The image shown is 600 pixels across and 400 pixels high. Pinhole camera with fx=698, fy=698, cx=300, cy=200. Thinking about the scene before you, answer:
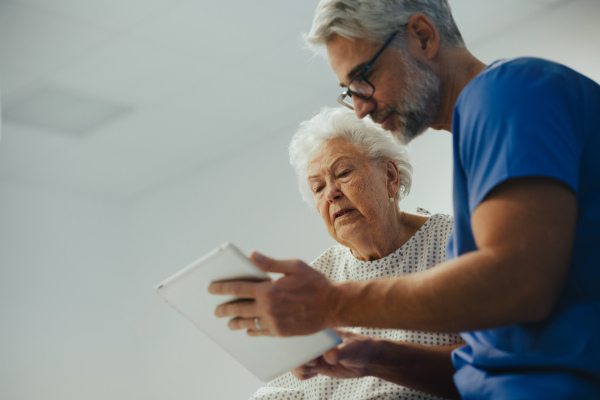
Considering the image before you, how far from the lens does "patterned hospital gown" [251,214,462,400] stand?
1.61 m

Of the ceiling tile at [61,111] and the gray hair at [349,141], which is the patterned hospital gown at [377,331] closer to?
the gray hair at [349,141]

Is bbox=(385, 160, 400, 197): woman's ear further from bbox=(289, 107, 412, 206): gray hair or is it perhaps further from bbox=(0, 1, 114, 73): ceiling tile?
bbox=(0, 1, 114, 73): ceiling tile

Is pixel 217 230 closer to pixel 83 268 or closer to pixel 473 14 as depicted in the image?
pixel 83 268

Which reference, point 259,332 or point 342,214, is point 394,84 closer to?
point 259,332

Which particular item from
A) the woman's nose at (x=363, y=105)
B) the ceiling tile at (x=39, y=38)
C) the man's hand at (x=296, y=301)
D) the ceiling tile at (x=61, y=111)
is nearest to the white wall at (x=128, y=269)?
the ceiling tile at (x=61, y=111)

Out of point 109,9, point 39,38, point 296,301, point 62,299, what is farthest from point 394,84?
point 62,299

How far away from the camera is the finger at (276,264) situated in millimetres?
999

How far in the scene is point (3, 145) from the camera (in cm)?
475

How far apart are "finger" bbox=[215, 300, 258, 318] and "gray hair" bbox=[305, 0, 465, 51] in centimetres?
50

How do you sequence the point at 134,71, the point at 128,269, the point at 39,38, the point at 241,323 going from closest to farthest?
the point at 241,323
the point at 39,38
the point at 134,71
the point at 128,269

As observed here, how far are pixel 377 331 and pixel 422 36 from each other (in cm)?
76

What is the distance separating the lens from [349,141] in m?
2.04

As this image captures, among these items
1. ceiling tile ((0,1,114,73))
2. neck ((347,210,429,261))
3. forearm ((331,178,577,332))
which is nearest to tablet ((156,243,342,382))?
forearm ((331,178,577,332))

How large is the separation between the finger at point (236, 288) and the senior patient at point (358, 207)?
2.37 ft
